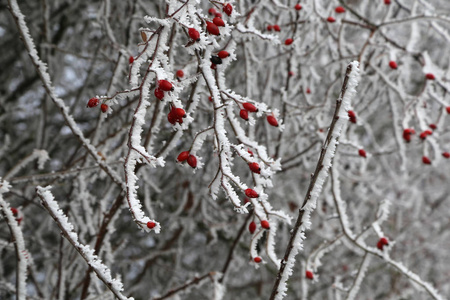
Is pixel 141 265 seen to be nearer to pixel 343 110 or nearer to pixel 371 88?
pixel 371 88

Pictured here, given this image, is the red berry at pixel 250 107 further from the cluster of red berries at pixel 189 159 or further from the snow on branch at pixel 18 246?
the snow on branch at pixel 18 246

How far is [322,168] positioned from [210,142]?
151 cm

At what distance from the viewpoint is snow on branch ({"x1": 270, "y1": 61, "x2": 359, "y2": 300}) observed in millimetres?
1080

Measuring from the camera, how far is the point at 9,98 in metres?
3.24

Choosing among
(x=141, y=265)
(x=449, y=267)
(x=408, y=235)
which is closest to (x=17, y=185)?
(x=141, y=265)

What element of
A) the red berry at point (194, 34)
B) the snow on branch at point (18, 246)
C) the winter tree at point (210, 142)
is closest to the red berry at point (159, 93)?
the winter tree at point (210, 142)

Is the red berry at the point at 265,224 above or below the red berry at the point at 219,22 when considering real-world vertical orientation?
below

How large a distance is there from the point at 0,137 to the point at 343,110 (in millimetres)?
3052

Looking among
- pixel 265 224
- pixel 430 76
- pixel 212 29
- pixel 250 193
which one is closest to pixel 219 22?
pixel 212 29

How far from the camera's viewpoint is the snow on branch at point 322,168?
1.08 m

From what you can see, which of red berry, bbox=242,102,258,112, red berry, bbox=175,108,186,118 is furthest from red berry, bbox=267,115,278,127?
red berry, bbox=175,108,186,118

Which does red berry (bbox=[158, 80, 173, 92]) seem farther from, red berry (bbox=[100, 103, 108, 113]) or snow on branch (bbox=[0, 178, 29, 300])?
snow on branch (bbox=[0, 178, 29, 300])

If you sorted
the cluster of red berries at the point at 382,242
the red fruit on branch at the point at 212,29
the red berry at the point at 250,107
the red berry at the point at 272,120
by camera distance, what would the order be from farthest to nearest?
the cluster of red berries at the point at 382,242 → the red berry at the point at 272,120 → the red berry at the point at 250,107 → the red fruit on branch at the point at 212,29

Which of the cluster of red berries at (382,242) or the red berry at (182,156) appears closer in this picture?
the red berry at (182,156)
